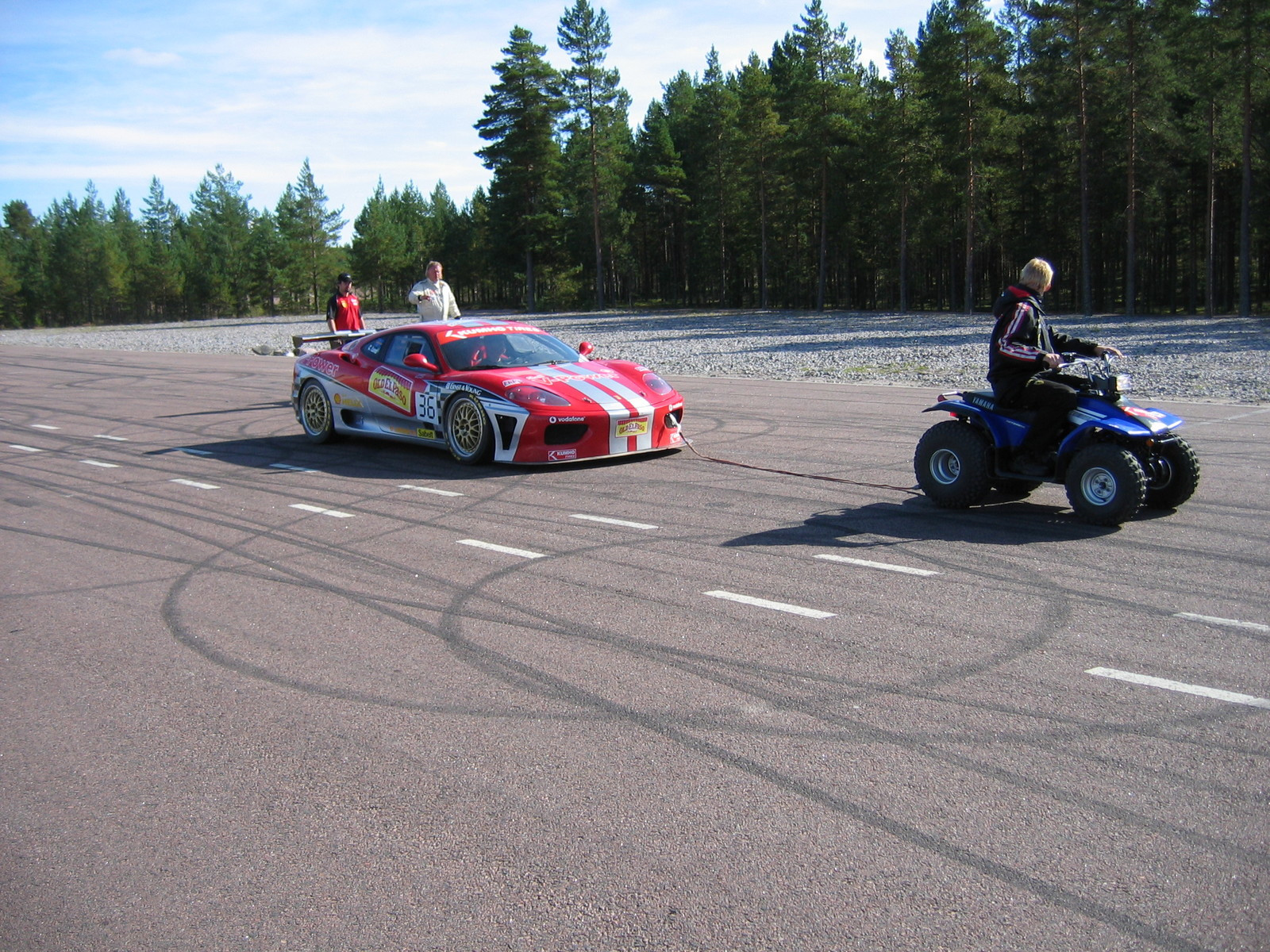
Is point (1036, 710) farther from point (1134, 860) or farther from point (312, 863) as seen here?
point (312, 863)

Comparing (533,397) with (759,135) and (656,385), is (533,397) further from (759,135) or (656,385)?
(759,135)

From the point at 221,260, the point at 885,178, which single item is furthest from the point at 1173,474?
the point at 221,260

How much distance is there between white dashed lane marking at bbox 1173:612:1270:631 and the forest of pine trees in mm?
40184

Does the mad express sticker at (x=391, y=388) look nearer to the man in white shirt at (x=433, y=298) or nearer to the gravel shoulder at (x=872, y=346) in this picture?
the man in white shirt at (x=433, y=298)

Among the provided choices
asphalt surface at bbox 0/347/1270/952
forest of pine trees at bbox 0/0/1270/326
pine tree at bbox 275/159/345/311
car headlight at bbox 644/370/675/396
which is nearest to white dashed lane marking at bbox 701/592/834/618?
asphalt surface at bbox 0/347/1270/952

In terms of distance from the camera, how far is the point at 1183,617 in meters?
5.21

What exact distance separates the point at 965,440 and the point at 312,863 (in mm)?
5802

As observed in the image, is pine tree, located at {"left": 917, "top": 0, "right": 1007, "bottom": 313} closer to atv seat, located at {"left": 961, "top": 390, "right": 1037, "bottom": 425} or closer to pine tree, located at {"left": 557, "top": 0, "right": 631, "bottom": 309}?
pine tree, located at {"left": 557, "top": 0, "right": 631, "bottom": 309}

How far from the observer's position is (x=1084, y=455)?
7090 millimetres

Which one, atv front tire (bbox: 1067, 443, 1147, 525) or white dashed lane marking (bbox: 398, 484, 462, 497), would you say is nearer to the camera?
atv front tire (bbox: 1067, 443, 1147, 525)

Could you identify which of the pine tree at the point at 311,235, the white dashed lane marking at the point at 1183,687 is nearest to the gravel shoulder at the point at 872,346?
the white dashed lane marking at the point at 1183,687

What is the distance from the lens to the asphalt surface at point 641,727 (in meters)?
2.97

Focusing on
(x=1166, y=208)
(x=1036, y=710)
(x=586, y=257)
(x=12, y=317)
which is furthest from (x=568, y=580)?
(x=12, y=317)

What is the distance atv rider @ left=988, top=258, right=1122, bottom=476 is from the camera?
7.31 meters
